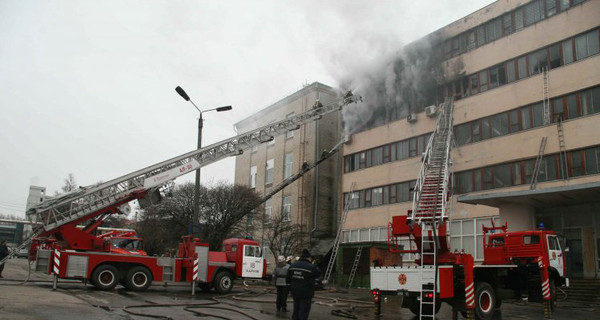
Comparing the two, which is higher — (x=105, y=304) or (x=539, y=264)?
(x=539, y=264)

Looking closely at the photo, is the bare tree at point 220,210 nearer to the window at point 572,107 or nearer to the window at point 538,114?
the window at point 538,114

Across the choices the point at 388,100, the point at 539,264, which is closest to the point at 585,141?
the point at 539,264

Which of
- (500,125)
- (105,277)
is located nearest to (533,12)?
(500,125)

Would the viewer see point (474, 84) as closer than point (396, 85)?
Yes

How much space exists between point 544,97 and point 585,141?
10.5ft

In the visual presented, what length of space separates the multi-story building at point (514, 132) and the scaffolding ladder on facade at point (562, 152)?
0.05m

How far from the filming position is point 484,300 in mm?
12766

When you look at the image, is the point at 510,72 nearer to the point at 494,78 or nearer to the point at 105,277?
the point at 494,78

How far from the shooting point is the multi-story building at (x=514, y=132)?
2264 centimetres

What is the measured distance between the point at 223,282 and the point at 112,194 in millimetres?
5588

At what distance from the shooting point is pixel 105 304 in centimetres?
1263

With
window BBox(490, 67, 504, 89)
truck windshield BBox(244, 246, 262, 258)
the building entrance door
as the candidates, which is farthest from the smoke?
truck windshield BBox(244, 246, 262, 258)

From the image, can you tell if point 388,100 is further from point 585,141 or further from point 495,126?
point 585,141

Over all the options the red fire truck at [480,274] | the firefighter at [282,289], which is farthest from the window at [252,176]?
the firefighter at [282,289]
